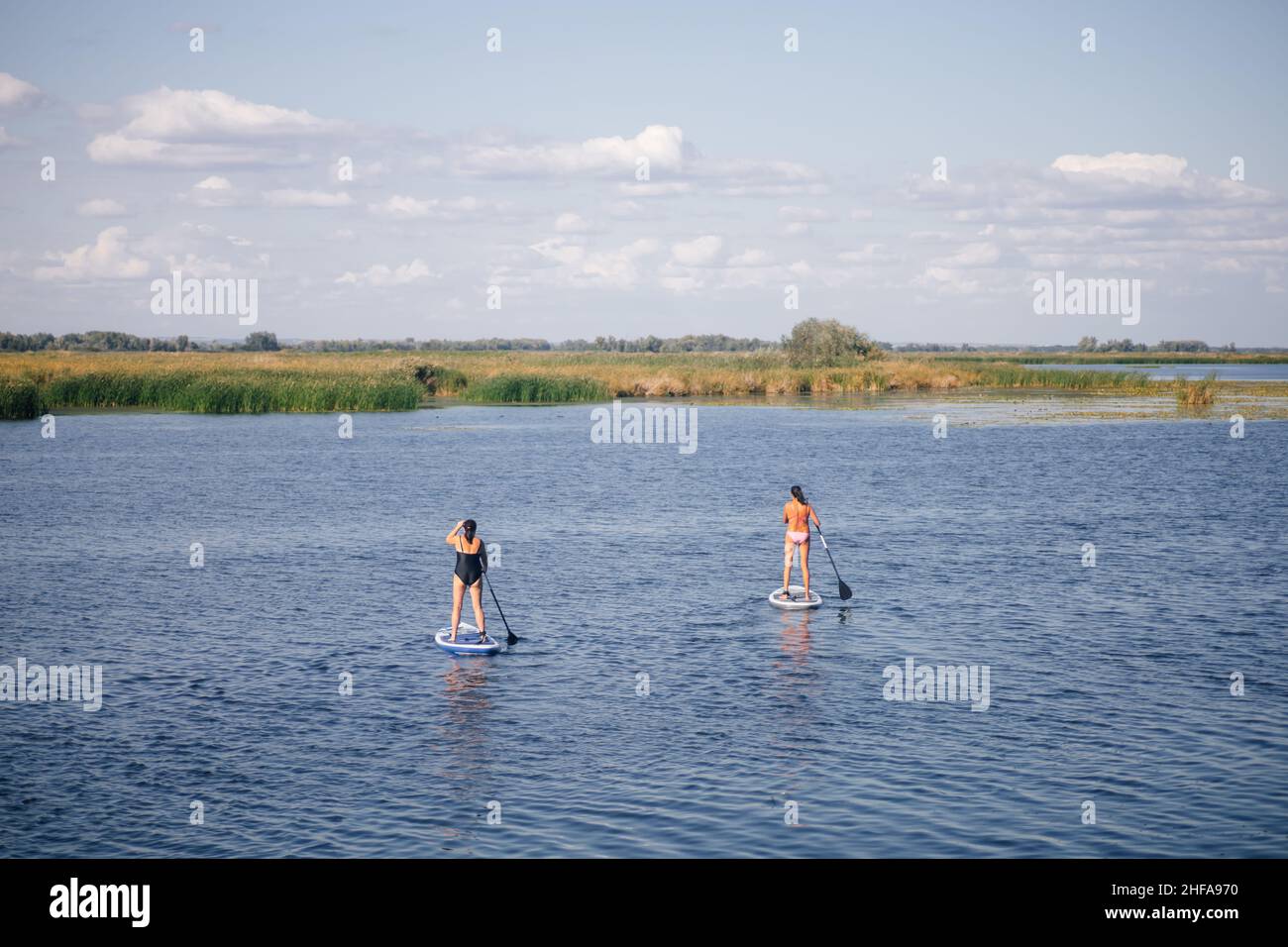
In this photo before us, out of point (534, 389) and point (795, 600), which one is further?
point (534, 389)

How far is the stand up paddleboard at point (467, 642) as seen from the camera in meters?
23.0

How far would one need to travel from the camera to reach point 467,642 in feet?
76.9

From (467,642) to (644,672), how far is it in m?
3.59

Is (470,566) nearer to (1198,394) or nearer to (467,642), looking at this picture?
(467,642)

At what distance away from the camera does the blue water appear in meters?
15.2

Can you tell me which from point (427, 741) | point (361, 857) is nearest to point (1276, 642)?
point (427, 741)

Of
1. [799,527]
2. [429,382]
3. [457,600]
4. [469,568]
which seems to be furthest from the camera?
[429,382]

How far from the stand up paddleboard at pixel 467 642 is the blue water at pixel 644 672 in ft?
0.91

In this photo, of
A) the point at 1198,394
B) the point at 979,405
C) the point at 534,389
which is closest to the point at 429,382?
the point at 534,389

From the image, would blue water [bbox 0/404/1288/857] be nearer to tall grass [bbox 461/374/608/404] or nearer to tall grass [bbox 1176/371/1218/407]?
tall grass [bbox 1176/371/1218/407]

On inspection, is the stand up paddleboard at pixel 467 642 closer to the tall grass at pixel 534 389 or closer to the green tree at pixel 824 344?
the tall grass at pixel 534 389

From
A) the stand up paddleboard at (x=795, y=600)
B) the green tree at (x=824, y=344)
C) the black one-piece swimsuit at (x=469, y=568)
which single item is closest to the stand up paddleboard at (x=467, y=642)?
the black one-piece swimsuit at (x=469, y=568)

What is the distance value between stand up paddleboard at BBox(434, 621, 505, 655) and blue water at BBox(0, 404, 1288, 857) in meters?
0.28
